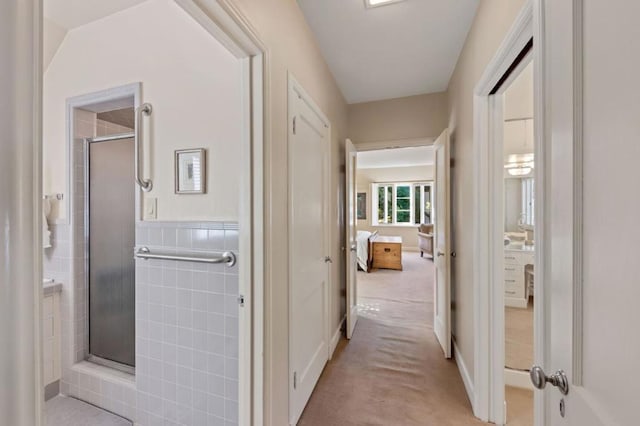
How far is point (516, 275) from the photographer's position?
2.96 m

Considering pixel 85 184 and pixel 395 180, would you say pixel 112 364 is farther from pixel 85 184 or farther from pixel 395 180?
pixel 395 180

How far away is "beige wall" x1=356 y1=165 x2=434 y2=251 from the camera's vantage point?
8.62 m

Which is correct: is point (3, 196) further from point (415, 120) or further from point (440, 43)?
point (415, 120)

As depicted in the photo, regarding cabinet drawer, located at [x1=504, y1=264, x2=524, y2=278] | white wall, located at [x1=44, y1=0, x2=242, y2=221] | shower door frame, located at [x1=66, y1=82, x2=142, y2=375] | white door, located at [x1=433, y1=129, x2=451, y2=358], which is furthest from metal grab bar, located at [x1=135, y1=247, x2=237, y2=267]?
cabinet drawer, located at [x1=504, y1=264, x2=524, y2=278]

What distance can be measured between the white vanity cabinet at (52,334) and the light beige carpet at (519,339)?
135 inches

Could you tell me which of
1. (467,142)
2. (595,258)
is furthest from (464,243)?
(595,258)

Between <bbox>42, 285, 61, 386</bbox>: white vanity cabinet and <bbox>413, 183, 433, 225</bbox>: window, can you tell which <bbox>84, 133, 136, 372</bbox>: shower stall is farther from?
<bbox>413, 183, 433, 225</bbox>: window

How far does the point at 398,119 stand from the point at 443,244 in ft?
4.87

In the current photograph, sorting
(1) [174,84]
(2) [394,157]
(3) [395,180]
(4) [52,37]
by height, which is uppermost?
(2) [394,157]

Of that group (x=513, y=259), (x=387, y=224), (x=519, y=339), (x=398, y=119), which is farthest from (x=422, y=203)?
(x=519, y=339)

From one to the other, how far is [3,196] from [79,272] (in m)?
2.08

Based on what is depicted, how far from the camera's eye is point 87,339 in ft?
6.67

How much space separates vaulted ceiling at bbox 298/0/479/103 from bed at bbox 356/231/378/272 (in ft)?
11.1

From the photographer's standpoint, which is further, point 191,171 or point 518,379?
point 518,379
